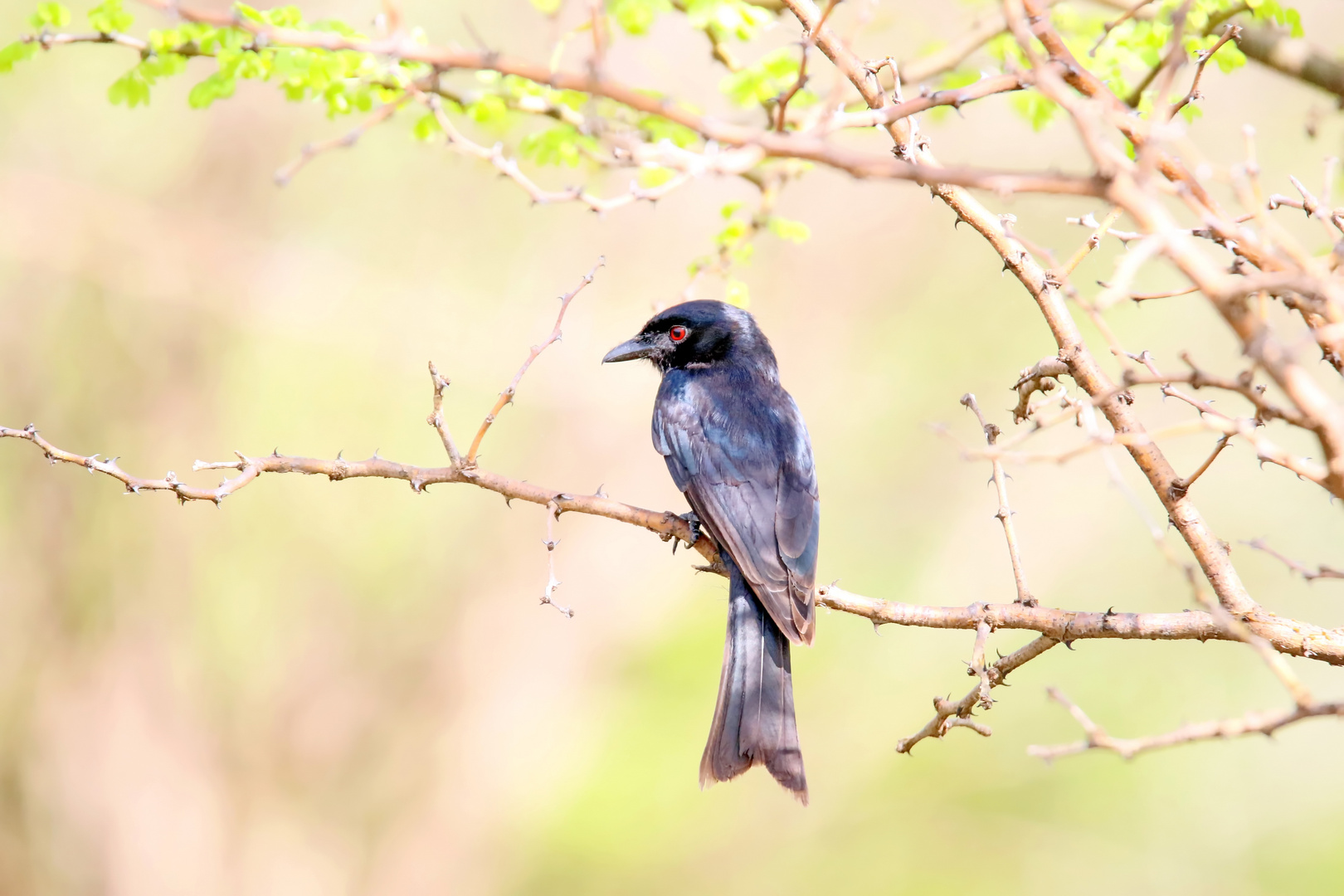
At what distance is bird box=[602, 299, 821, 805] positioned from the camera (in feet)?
13.5

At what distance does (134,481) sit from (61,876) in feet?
24.3

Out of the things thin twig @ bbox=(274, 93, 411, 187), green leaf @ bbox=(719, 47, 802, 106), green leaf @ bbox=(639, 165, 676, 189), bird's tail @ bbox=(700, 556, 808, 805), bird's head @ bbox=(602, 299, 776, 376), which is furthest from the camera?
bird's head @ bbox=(602, 299, 776, 376)

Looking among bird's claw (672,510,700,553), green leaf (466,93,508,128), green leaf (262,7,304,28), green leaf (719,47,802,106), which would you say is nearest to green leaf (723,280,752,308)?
green leaf (719,47,802,106)

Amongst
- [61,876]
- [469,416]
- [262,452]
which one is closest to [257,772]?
[61,876]

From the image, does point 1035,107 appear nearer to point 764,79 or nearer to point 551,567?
point 764,79

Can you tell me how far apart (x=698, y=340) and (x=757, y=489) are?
107 cm

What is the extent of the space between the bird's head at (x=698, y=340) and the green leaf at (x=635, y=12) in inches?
66.7

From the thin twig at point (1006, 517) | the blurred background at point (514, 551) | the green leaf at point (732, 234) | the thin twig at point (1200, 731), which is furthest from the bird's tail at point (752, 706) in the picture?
the blurred background at point (514, 551)

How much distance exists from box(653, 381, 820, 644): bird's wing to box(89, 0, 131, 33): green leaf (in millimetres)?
2467

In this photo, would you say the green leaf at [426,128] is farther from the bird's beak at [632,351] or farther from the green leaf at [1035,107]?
the green leaf at [1035,107]

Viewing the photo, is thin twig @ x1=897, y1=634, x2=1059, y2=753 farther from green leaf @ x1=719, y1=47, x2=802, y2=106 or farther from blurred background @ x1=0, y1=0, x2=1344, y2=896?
blurred background @ x1=0, y1=0, x2=1344, y2=896

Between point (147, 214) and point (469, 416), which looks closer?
point (147, 214)

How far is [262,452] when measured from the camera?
10688 mm

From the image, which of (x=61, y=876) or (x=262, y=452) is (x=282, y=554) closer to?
(x=262, y=452)
